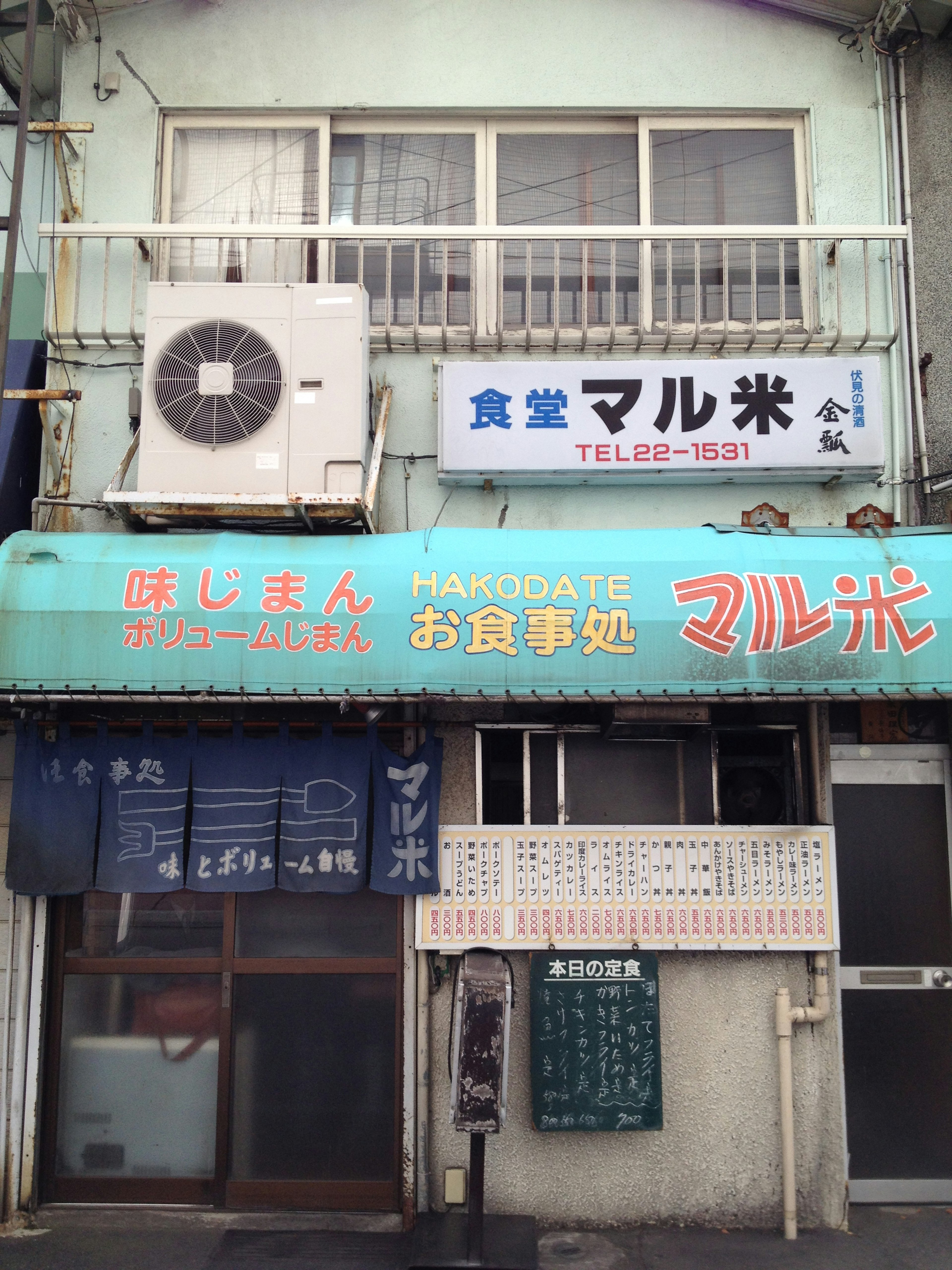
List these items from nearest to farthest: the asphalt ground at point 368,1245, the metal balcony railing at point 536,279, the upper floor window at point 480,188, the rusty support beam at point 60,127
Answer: the asphalt ground at point 368,1245 < the rusty support beam at point 60,127 < the metal balcony railing at point 536,279 < the upper floor window at point 480,188

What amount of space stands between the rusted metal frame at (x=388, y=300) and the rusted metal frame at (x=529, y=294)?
1046 millimetres

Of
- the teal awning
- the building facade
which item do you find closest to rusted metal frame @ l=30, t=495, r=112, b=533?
the building facade

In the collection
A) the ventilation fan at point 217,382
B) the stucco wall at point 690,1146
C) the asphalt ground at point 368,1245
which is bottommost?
the asphalt ground at point 368,1245

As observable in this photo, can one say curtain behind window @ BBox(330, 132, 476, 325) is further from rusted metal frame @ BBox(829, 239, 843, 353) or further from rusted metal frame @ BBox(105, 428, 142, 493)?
rusted metal frame @ BBox(829, 239, 843, 353)

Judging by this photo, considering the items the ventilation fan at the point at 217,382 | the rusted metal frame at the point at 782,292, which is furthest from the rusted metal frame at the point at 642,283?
the ventilation fan at the point at 217,382

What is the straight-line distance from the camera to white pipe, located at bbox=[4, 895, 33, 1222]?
6.17 metres

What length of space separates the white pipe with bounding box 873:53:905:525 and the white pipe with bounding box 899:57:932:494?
A: 113mm

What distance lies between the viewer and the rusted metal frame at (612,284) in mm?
6828

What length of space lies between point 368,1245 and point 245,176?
8023mm

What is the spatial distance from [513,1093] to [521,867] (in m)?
1.55

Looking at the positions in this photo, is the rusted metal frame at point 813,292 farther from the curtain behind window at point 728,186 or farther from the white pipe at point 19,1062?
the white pipe at point 19,1062

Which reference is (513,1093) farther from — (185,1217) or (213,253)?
→ (213,253)

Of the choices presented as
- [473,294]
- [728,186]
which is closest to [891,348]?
[728,186]

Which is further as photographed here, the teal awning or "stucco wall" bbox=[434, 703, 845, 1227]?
"stucco wall" bbox=[434, 703, 845, 1227]
